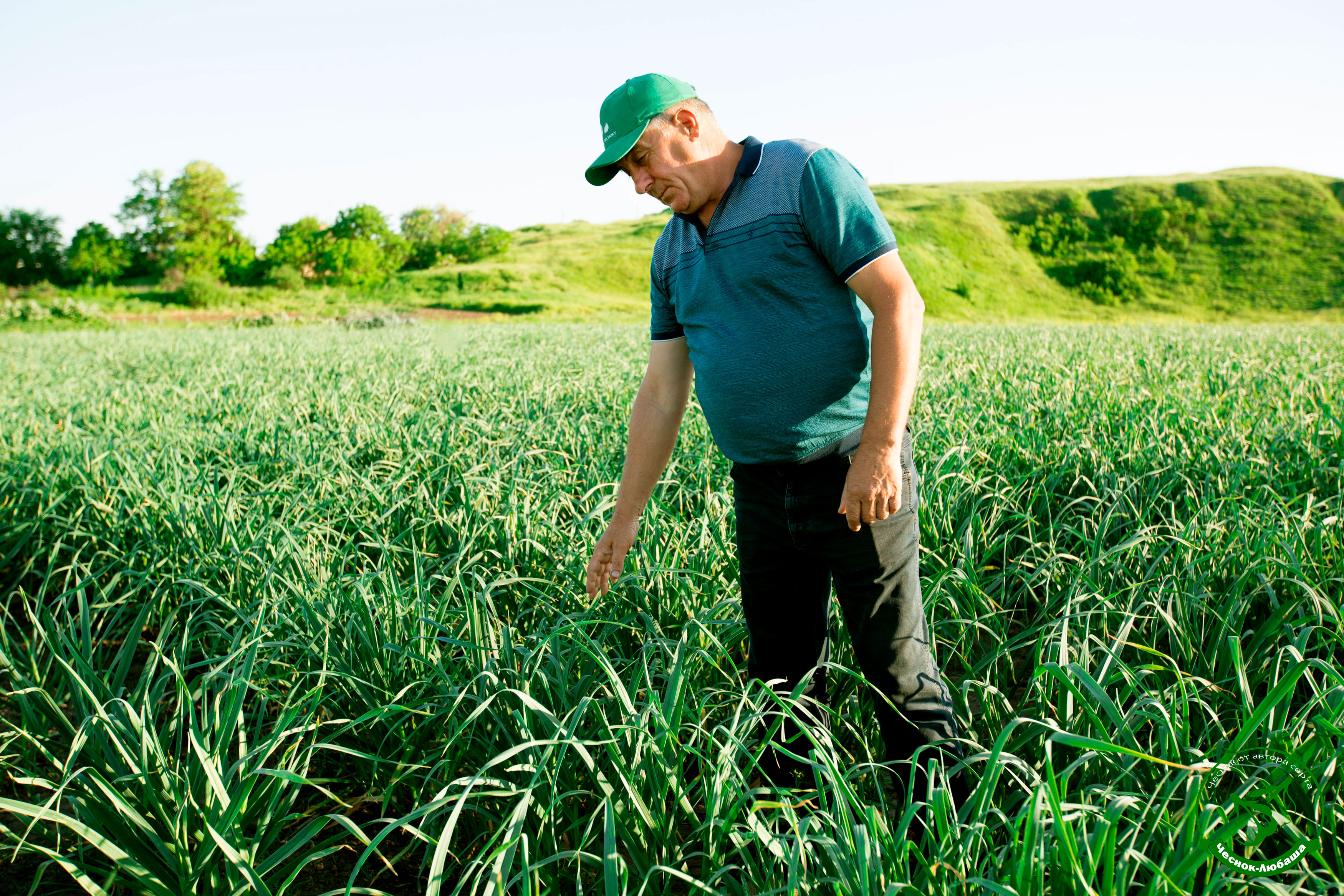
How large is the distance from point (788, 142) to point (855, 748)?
1.52m

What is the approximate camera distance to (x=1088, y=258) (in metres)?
51.6

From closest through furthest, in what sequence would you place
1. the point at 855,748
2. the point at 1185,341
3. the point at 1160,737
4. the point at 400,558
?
the point at 1160,737 < the point at 855,748 < the point at 400,558 < the point at 1185,341

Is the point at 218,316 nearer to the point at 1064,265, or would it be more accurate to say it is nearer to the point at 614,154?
the point at 614,154

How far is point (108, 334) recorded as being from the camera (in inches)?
647

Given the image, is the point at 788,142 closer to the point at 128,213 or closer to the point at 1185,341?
the point at 1185,341

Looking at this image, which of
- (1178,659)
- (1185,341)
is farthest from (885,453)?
(1185,341)

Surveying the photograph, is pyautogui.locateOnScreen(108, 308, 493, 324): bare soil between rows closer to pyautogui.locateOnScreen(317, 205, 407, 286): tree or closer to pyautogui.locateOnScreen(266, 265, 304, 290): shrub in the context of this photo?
pyautogui.locateOnScreen(266, 265, 304, 290): shrub

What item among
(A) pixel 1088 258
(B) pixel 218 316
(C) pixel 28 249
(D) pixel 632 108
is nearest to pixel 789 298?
(D) pixel 632 108

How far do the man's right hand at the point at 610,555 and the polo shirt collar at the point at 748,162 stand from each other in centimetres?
87

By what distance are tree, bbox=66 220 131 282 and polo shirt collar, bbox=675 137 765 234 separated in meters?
64.5

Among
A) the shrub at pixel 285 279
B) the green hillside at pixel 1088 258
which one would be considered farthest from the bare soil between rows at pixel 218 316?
the shrub at pixel 285 279

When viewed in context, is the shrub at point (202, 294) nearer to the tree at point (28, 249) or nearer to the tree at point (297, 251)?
the tree at point (297, 251)

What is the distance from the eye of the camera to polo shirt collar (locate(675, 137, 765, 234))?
163 centimetres

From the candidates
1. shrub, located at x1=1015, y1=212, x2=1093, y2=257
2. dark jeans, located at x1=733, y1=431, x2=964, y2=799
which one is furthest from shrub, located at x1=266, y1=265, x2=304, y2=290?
dark jeans, located at x1=733, y1=431, x2=964, y2=799
